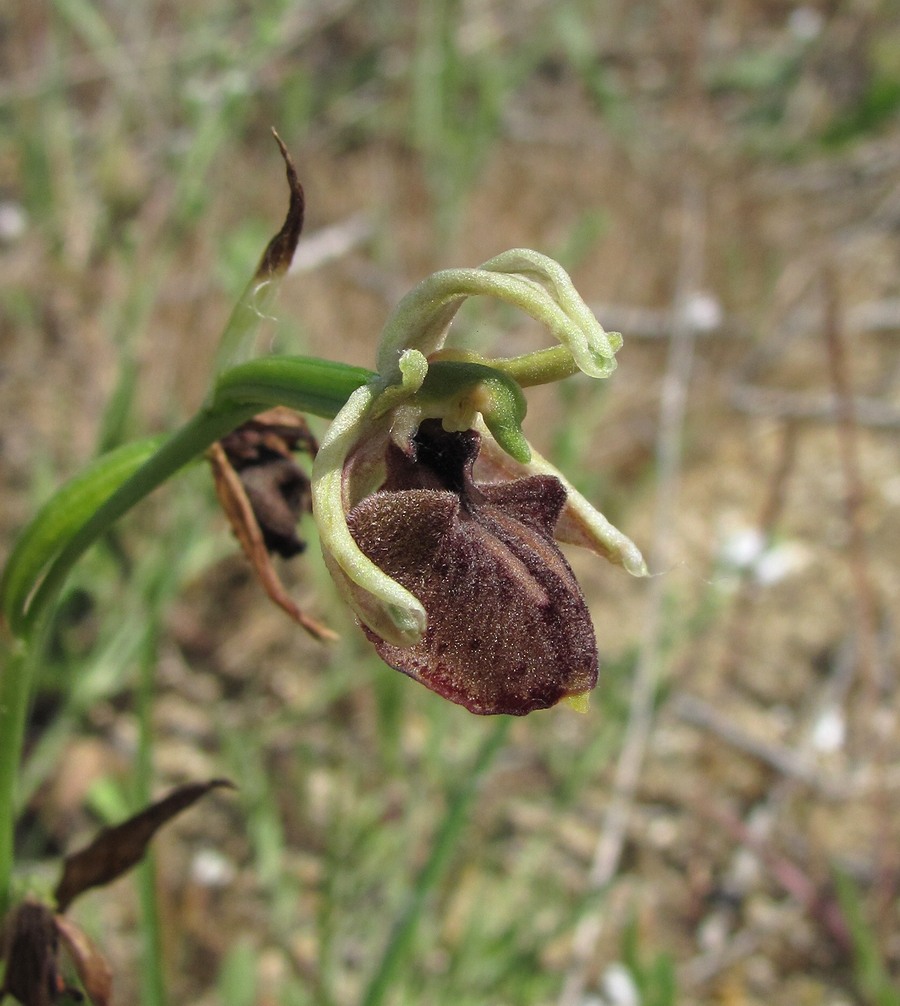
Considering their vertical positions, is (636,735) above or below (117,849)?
below

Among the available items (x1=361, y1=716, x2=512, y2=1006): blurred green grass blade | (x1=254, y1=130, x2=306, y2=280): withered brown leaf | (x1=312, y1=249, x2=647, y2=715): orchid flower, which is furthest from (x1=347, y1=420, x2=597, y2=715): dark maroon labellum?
(x1=361, y1=716, x2=512, y2=1006): blurred green grass blade

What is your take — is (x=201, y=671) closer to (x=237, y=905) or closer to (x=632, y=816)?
(x=237, y=905)

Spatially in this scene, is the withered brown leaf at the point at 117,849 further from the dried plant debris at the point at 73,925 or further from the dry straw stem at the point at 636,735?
the dry straw stem at the point at 636,735

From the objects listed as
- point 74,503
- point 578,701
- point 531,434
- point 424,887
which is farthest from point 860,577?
point 74,503

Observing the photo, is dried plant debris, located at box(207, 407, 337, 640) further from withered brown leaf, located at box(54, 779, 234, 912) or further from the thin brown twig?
the thin brown twig

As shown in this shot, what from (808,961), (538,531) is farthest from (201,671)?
(538,531)

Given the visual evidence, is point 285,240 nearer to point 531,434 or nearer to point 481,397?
point 481,397
